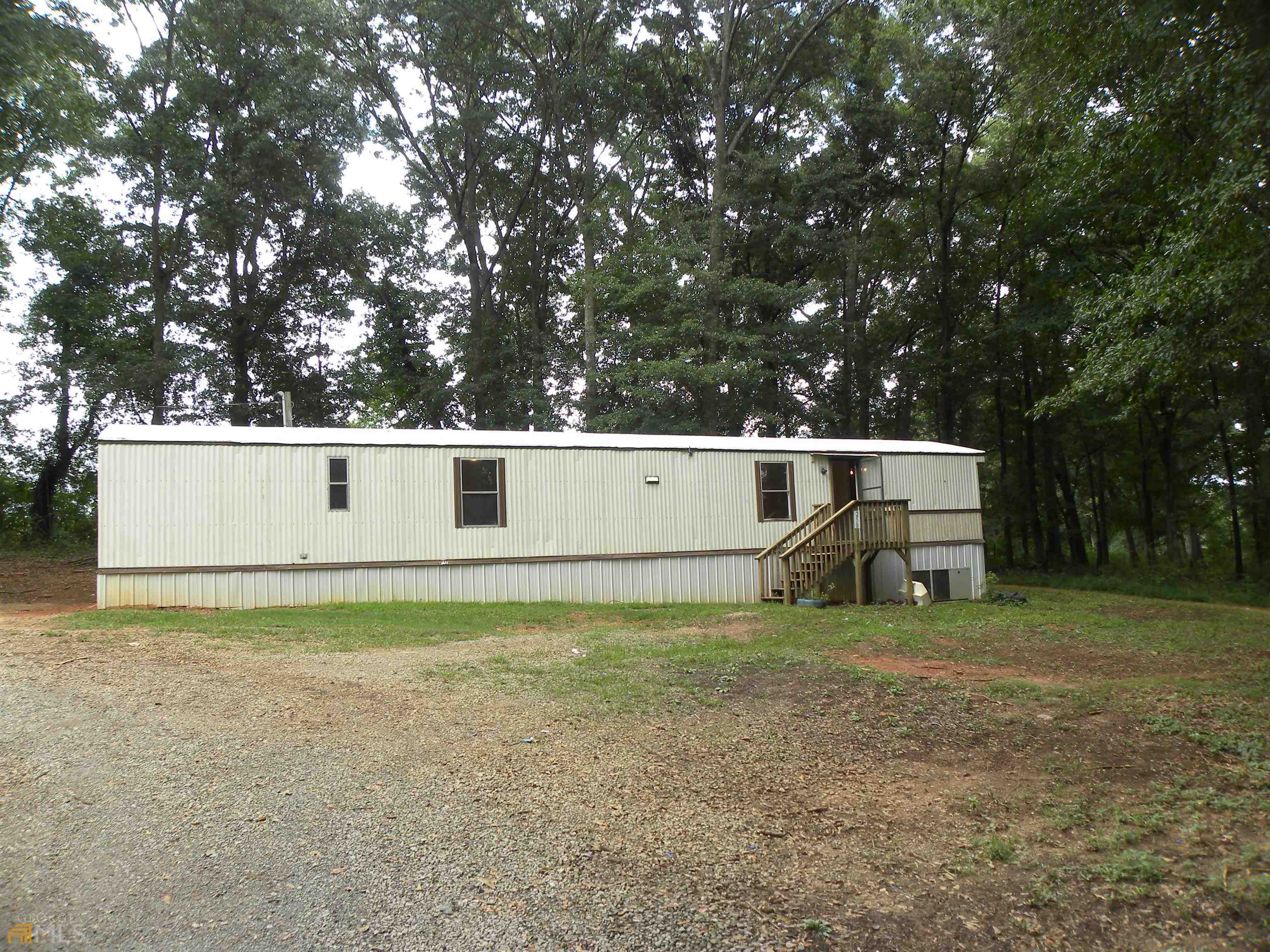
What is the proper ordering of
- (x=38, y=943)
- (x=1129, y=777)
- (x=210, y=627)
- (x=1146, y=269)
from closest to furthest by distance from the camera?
(x=38, y=943)
(x=1129, y=777)
(x=210, y=627)
(x=1146, y=269)

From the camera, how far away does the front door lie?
617 inches

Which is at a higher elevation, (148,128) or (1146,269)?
(148,128)

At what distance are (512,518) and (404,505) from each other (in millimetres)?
1762

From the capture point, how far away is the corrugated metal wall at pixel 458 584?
10984 mm

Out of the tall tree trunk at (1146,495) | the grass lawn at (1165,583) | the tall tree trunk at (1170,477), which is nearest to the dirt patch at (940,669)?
the grass lawn at (1165,583)

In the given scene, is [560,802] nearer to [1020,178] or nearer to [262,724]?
[262,724]

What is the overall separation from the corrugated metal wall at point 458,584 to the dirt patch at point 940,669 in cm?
607

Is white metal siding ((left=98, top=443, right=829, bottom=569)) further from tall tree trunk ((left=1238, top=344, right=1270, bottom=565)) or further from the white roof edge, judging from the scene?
tall tree trunk ((left=1238, top=344, right=1270, bottom=565))

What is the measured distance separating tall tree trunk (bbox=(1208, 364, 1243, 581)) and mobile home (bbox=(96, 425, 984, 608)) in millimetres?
Result: 10594

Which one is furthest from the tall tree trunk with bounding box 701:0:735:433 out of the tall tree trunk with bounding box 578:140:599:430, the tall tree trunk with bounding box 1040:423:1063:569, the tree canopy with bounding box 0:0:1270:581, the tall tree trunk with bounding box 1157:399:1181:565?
the tall tree trunk with bounding box 1157:399:1181:565

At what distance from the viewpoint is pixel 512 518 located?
12969 mm

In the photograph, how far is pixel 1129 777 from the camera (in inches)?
164

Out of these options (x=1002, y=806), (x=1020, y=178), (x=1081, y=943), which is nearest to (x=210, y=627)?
(x=1002, y=806)

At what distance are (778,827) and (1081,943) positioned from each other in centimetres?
128
